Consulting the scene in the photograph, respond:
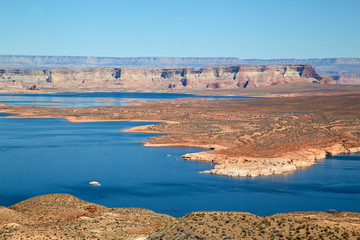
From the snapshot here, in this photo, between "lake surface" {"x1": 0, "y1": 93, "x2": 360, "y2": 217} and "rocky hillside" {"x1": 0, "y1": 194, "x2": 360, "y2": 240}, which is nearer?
"rocky hillside" {"x1": 0, "y1": 194, "x2": 360, "y2": 240}

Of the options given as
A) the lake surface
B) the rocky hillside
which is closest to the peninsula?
the lake surface

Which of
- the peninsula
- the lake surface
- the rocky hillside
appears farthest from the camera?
the peninsula

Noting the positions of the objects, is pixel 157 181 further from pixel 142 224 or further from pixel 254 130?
pixel 254 130

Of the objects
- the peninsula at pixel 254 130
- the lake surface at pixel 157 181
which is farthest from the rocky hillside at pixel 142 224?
Result: the peninsula at pixel 254 130

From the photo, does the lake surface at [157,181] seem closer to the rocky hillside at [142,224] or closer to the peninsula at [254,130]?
the peninsula at [254,130]

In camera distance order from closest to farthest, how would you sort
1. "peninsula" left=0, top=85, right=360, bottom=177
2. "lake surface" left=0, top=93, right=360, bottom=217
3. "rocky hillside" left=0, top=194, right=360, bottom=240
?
"rocky hillside" left=0, top=194, right=360, bottom=240 < "lake surface" left=0, top=93, right=360, bottom=217 < "peninsula" left=0, top=85, right=360, bottom=177

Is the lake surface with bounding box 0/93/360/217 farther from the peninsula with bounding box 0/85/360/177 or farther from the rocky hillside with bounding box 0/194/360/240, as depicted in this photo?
the rocky hillside with bounding box 0/194/360/240

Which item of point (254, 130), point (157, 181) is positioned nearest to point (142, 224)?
point (157, 181)
